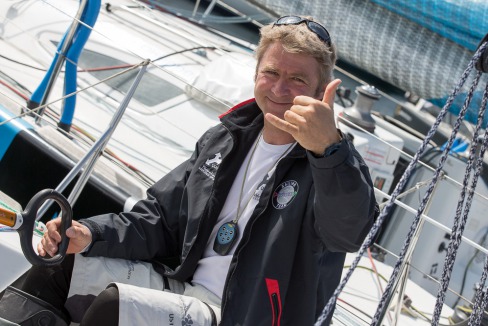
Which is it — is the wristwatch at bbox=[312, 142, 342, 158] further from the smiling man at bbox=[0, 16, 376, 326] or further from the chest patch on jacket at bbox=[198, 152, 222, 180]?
the chest patch on jacket at bbox=[198, 152, 222, 180]

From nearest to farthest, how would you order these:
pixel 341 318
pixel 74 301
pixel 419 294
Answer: pixel 74 301, pixel 341 318, pixel 419 294

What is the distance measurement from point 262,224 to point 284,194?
10 centimetres

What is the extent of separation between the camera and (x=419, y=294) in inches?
129

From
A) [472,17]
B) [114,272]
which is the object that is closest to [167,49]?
[472,17]

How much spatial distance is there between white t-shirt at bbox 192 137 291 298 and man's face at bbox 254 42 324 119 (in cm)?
13

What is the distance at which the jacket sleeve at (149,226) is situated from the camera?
2.06 metres

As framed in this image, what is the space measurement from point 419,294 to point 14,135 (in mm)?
1939

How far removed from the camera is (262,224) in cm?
193

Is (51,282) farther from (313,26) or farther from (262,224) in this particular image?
(313,26)

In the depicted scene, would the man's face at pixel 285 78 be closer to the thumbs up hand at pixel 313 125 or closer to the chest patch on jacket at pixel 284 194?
the chest patch on jacket at pixel 284 194

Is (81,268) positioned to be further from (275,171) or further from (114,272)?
(275,171)

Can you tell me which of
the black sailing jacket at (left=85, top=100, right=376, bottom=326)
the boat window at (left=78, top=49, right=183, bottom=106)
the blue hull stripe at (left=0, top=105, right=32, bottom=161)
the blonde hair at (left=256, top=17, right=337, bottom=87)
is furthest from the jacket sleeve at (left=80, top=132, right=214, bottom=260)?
the boat window at (left=78, top=49, right=183, bottom=106)

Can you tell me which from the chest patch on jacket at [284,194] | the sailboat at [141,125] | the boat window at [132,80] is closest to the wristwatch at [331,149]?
the chest patch on jacket at [284,194]

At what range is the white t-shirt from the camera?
2008 mm
